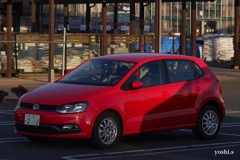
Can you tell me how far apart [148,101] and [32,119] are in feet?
6.97

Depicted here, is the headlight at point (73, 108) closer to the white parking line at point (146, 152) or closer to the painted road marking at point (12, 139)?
the white parking line at point (146, 152)

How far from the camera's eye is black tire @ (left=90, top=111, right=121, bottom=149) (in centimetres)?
1170

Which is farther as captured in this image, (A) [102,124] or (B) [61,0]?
(B) [61,0]

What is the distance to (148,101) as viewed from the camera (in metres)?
12.4

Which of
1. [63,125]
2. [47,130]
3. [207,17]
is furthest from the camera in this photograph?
[207,17]

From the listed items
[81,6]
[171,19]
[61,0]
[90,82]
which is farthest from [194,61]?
[171,19]

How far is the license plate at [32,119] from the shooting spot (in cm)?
1165

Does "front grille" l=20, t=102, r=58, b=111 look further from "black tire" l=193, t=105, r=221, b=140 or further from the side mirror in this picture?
"black tire" l=193, t=105, r=221, b=140

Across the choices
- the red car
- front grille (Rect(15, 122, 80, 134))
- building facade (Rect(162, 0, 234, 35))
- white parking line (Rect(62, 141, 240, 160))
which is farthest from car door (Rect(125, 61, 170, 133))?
building facade (Rect(162, 0, 234, 35))

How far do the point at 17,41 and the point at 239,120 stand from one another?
19388mm

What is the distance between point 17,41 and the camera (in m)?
34.6

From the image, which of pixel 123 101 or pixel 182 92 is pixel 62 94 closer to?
pixel 123 101

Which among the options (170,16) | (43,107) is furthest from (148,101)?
(170,16)

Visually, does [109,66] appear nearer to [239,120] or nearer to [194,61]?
[194,61]
